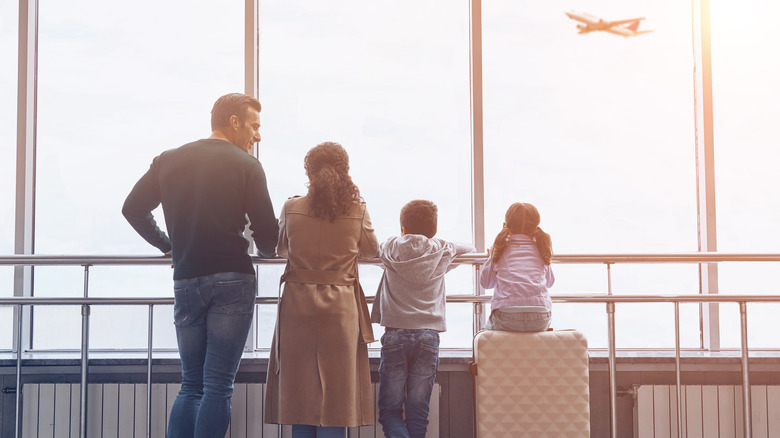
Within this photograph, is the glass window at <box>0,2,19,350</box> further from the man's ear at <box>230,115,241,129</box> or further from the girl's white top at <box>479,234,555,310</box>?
the girl's white top at <box>479,234,555,310</box>

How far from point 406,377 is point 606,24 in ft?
5.21

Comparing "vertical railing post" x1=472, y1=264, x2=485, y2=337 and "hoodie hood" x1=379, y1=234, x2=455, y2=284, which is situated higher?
"hoodie hood" x1=379, y1=234, x2=455, y2=284

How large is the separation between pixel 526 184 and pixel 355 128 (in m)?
1.02

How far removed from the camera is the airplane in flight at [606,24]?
1974 mm

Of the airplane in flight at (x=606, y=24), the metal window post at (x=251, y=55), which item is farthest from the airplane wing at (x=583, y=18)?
the metal window post at (x=251, y=55)

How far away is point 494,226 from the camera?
12.6ft

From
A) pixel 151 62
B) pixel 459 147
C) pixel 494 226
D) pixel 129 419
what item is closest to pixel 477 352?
pixel 494 226

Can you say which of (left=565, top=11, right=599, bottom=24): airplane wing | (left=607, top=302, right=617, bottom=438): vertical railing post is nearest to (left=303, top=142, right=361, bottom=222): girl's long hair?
(left=565, top=11, right=599, bottom=24): airplane wing

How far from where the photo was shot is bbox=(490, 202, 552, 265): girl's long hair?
2.94 metres

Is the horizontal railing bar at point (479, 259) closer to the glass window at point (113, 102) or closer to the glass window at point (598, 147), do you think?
the glass window at point (598, 147)

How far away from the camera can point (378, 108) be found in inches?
151

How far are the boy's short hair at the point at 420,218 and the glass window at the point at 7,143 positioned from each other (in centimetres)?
238

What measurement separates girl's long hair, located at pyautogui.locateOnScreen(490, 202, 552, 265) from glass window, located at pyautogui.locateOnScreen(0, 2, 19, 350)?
2736mm

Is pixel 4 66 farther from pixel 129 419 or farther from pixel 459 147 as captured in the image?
pixel 459 147
